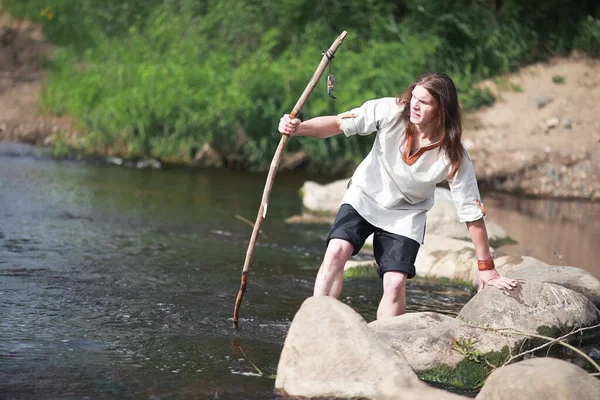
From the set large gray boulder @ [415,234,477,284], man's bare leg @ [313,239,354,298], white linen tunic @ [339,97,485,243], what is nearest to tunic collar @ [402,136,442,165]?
white linen tunic @ [339,97,485,243]

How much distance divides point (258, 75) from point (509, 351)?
9067mm

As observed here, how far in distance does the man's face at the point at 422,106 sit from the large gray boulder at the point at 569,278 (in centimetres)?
169

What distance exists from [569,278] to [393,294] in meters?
1.74

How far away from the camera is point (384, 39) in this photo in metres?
15.5

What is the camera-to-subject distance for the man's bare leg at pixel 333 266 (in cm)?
489

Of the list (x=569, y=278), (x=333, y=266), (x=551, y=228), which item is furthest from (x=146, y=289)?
(x=551, y=228)

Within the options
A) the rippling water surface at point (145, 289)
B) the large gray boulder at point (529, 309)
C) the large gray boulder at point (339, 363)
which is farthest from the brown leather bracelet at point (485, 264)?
the rippling water surface at point (145, 289)

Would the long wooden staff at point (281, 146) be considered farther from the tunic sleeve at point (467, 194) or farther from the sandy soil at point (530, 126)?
the sandy soil at point (530, 126)

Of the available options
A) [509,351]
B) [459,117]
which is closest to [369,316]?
[509,351]

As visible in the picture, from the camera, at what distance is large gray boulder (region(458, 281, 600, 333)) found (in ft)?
17.2

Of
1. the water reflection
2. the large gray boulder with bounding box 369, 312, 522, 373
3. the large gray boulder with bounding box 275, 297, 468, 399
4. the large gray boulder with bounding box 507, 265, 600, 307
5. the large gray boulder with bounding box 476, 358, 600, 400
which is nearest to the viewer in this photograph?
the large gray boulder with bounding box 476, 358, 600, 400

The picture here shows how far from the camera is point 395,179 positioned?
496 centimetres

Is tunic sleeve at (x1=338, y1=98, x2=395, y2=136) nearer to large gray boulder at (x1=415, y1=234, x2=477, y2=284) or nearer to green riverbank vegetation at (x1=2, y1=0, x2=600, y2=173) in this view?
large gray boulder at (x1=415, y1=234, x2=477, y2=284)

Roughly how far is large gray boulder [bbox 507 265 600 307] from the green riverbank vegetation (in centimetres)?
704
